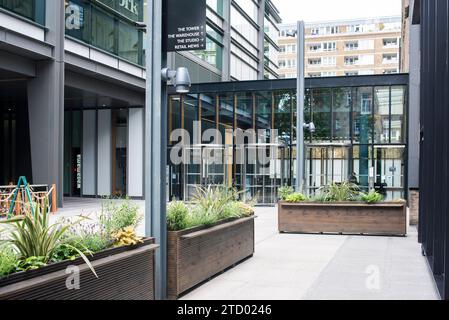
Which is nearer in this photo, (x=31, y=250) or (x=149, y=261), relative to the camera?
(x=31, y=250)

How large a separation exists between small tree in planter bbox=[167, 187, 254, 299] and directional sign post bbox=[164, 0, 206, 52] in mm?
2250

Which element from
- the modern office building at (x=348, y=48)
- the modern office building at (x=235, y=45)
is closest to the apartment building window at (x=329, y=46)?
the modern office building at (x=348, y=48)

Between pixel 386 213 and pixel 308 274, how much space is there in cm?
607

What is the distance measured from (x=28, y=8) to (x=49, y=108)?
12.6 feet

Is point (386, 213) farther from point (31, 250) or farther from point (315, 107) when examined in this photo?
point (315, 107)

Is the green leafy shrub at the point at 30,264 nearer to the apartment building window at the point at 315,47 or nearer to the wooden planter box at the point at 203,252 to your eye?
the wooden planter box at the point at 203,252

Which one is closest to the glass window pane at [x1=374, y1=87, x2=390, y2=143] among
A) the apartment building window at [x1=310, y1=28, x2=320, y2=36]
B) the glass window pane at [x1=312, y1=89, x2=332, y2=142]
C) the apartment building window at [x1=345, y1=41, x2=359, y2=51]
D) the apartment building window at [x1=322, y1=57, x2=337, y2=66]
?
the glass window pane at [x1=312, y1=89, x2=332, y2=142]

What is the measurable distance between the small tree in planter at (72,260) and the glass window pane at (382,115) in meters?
20.8

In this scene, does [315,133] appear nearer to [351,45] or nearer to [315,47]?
[351,45]

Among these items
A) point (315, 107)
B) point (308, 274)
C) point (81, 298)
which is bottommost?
point (308, 274)

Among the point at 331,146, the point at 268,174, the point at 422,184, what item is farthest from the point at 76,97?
the point at 422,184

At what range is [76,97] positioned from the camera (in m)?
27.0

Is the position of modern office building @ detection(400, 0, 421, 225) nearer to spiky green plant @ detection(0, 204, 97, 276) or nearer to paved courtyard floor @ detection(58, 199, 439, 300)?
paved courtyard floor @ detection(58, 199, 439, 300)

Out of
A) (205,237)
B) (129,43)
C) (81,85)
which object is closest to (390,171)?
(129,43)
